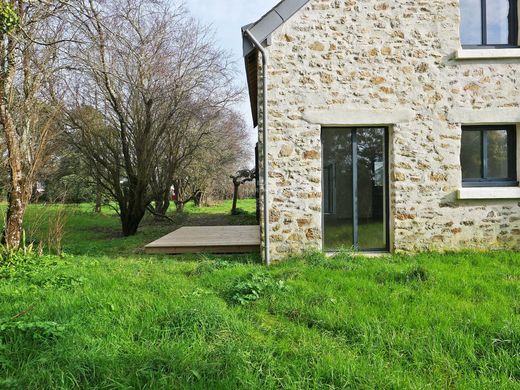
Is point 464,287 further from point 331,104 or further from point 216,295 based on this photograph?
point 331,104

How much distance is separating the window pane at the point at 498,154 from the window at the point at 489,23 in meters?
1.71

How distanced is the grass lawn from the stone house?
42.8 inches

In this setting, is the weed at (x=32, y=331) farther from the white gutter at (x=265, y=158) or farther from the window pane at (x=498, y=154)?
the window pane at (x=498, y=154)

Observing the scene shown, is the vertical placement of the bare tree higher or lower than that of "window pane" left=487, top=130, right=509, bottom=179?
higher

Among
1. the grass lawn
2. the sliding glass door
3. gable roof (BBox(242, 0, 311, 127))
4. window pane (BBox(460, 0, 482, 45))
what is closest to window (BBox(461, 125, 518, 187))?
the sliding glass door

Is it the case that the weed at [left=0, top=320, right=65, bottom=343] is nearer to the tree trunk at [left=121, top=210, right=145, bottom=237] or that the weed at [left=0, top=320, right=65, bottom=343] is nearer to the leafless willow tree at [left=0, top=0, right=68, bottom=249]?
the leafless willow tree at [left=0, top=0, right=68, bottom=249]

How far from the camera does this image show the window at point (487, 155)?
658cm

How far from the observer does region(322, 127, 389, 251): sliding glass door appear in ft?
21.7

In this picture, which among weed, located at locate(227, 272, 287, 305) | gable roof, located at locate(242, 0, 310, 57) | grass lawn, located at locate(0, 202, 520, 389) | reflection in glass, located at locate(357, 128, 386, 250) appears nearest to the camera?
grass lawn, located at locate(0, 202, 520, 389)

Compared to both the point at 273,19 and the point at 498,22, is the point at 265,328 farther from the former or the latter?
the point at 498,22

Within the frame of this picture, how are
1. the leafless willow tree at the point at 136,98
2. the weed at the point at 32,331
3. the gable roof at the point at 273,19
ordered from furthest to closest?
the leafless willow tree at the point at 136,98 < the gable roof at the point at 273,19 < the weed at the point at 32,331

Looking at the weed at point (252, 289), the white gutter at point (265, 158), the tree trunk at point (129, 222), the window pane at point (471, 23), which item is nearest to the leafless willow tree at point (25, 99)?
the white gutter at point (265, 158)

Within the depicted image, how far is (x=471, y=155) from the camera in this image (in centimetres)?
661

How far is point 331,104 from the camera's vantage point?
6.37 meters
